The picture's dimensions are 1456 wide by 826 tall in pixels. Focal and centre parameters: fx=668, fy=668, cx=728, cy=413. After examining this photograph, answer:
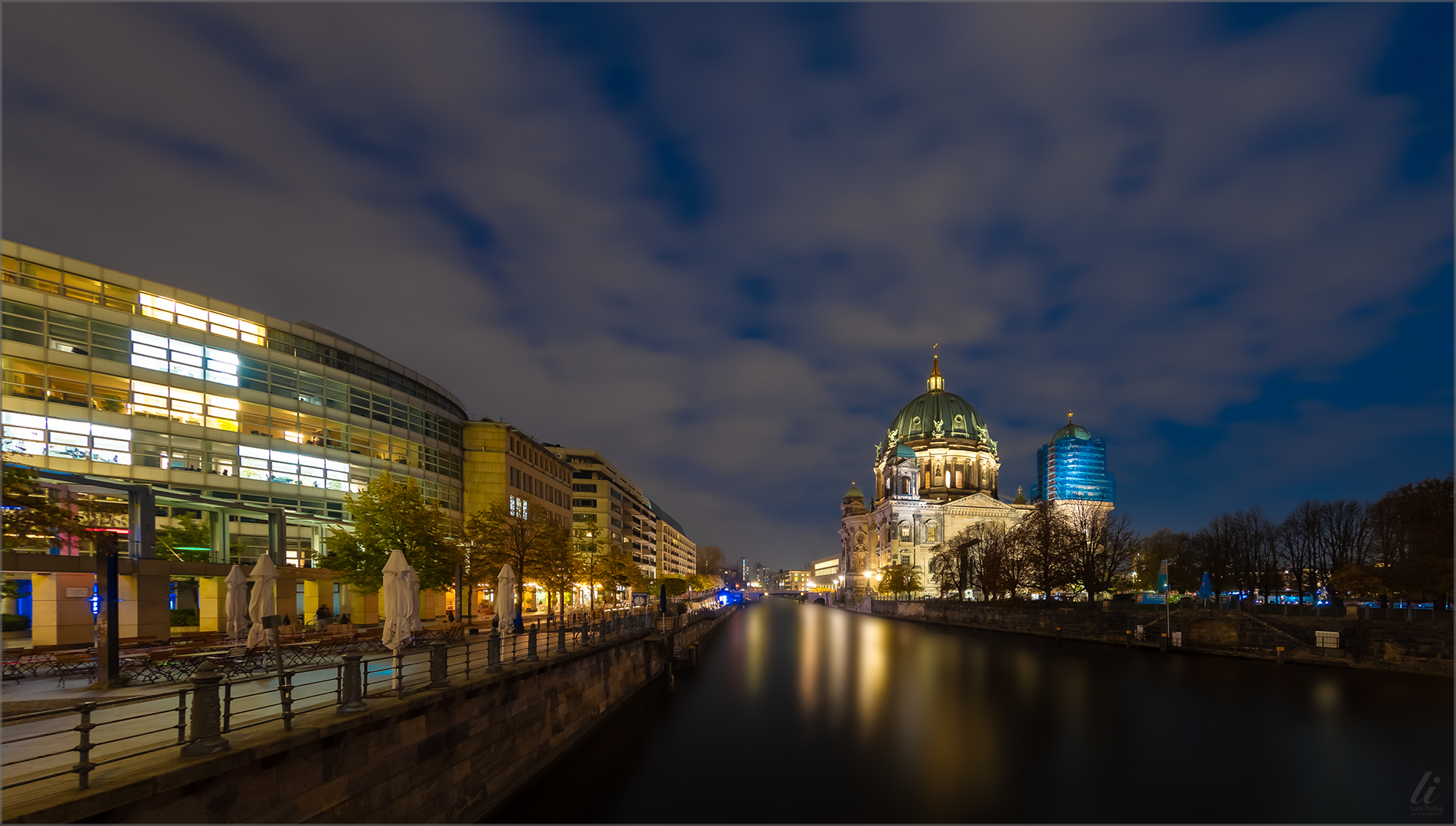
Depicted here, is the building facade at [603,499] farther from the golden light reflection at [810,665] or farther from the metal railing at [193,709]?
the metal railing at [193,709]

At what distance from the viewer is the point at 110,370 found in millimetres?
36188

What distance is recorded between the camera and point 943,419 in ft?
626

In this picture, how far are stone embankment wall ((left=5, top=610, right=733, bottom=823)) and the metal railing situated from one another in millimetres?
410

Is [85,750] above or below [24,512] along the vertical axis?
below

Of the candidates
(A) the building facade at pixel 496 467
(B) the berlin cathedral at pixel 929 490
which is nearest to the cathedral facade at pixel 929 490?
(B) the berlin cathedral at pixel 929 490

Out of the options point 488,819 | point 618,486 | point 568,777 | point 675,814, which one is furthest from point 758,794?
point 618,486

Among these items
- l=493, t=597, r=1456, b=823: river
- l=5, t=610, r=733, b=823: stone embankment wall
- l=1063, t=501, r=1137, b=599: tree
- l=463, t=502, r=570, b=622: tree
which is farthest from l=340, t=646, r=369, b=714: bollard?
l=1063, t=501, r=1137, b=599: tree

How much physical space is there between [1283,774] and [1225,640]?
37462mm

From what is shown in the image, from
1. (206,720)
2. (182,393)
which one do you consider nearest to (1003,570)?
(182,393)

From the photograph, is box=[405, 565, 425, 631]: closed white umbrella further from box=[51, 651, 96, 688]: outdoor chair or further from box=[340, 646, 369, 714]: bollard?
box=[51, 651, 96, 688]: outdoor chair

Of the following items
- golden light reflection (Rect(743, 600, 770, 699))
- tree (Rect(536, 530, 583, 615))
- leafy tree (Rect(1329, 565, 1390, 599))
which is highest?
tree (Rect(536, 530, 583, 615))

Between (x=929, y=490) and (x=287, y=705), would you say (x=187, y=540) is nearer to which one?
(x=287, y=705)

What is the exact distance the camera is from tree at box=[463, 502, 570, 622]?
44.7m
